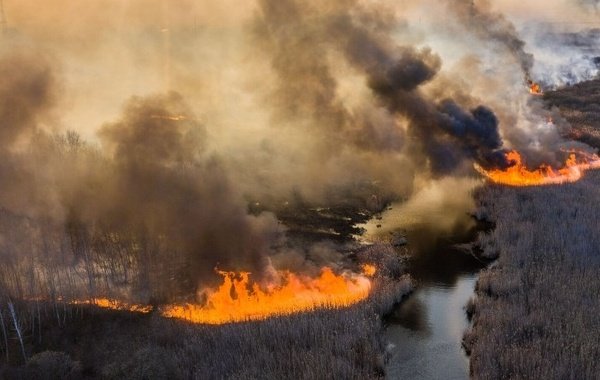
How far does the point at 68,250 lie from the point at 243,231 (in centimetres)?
855

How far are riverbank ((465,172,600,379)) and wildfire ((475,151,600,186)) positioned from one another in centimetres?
377

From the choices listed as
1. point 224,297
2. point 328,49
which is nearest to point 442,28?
point 328,49

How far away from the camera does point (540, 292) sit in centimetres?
2419

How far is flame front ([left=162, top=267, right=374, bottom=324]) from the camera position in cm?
2348

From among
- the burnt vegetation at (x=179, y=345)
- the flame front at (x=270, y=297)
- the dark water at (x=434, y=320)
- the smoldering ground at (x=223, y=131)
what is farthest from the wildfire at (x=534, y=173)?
the burnt vegetation at (x=179, y=345)

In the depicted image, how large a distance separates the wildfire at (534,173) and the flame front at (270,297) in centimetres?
2103

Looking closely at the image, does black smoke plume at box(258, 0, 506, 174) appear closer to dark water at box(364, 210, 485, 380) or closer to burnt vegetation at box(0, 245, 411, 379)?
dark water at box(364, 210, 485, 380)

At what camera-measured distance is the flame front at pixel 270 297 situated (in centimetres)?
2348

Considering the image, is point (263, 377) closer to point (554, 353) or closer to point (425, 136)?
point (554, 353)

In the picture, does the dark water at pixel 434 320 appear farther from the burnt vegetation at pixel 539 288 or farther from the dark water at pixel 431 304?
the burnt vegetation at pixel 539 288

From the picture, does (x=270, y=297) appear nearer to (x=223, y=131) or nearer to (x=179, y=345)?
(x=179, y=345)

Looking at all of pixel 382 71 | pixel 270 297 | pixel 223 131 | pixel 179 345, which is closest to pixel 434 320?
pixel 270 297

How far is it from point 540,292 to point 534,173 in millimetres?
20910

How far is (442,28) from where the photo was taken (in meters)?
65.8
